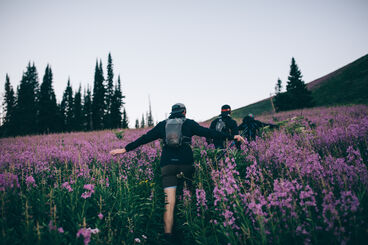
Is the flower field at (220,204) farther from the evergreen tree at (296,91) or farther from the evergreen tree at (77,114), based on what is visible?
the evergreen tree at (77,114)

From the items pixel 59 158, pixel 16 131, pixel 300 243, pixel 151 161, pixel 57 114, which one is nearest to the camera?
pixel 300 243

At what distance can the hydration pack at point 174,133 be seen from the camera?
10.9 feet

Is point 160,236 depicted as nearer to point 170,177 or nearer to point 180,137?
point 170,177

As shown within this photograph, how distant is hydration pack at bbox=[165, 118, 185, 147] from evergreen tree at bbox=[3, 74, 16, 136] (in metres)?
56.4

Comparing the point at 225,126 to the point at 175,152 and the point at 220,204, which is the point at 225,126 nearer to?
the point at 175,152

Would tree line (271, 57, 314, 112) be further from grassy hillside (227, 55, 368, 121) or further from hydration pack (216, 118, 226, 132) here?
hydration pack (216, 118, 226, 132)

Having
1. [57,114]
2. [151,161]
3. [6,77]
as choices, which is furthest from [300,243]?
[6,77]

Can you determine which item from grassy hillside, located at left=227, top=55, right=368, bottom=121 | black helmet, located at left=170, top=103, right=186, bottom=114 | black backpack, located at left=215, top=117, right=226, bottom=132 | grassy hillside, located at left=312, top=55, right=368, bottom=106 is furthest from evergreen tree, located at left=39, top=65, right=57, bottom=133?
grassy hillside, located at left=312, top=55, right=368, bottom=106

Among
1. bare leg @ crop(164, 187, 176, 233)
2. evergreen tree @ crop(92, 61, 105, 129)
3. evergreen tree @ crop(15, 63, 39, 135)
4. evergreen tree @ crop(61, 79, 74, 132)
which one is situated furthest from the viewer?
evergreen tree @ crop(61, 79, 74, 132)

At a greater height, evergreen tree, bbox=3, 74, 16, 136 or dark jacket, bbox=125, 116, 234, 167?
evergreen tree, bbox=3, 74, 16, 136

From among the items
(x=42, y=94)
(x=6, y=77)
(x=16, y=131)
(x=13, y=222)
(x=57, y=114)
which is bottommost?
(x=13, y=222)

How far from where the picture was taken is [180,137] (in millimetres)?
3354

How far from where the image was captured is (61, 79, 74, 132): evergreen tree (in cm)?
5311

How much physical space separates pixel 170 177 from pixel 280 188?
5.96 ft
